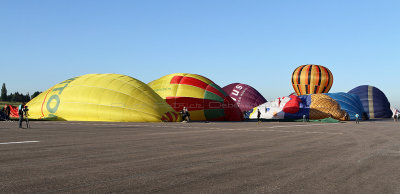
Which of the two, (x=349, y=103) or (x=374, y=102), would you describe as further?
(x=374, y=102)

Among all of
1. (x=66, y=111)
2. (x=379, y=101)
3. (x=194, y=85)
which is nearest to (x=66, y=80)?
(x=66, y=111)

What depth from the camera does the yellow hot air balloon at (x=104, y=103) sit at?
32.9m

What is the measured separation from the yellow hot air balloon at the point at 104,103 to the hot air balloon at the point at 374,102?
50737 mm

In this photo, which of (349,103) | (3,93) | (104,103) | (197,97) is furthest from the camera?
(3,93)

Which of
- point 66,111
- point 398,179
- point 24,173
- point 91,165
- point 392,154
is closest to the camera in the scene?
point 24,173

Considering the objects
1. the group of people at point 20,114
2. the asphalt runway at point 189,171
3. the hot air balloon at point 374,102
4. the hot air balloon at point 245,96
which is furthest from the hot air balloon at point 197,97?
the hot air balloon at point 374,102

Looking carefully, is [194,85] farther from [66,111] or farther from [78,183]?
[78,183]

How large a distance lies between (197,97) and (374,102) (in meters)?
47.4

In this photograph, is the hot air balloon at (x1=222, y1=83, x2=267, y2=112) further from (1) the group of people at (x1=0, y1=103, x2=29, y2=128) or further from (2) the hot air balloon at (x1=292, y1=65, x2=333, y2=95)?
(1) the group of people at (x1=0, y1=103, x2=29, y2=128)

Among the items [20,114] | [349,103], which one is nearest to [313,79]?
[349,103]

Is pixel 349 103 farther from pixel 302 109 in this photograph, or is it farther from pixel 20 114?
pixel 20 114

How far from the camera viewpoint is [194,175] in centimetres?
598

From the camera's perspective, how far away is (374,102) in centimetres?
7344

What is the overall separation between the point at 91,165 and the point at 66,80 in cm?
3332
